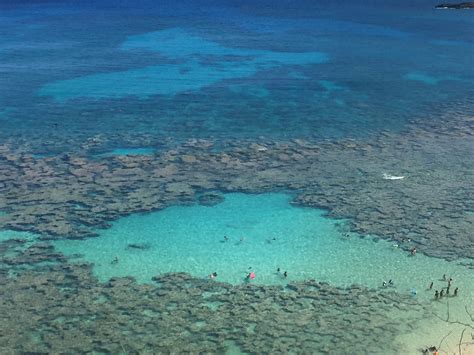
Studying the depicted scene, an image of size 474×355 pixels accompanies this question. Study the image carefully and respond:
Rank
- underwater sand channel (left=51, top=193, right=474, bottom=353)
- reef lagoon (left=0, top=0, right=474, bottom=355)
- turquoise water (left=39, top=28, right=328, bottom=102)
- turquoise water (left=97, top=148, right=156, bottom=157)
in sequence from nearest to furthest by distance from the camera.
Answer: reef lagoon (left=0, top=0, right=474, bottom=355)
underwater sand channel (left=51, top=193, right=474, bottom=353)
turquoise water (left=97, top=148, right=156, bottom=157)
turquoise water (left=39, top=28, right=328, bottom=102)

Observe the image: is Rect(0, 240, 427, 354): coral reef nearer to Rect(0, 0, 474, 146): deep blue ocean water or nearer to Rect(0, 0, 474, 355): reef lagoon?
Rect(0, 0, 474, 355): reef lagoon

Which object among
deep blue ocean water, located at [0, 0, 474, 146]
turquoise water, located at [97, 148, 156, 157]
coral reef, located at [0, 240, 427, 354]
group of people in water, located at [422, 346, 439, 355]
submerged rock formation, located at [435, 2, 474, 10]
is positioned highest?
submerged rock formation, located at [435, 2, 474, 10]

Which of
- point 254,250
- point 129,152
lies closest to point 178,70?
point 129,152

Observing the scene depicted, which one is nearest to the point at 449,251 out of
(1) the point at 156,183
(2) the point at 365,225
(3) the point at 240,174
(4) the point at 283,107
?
(2) the point at 365,225

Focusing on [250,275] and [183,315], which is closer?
[183,315]

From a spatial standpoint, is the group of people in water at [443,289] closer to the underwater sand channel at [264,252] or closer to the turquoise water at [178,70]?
the underwater sand channel at [264,252]

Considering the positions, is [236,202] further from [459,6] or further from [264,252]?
[459,6]

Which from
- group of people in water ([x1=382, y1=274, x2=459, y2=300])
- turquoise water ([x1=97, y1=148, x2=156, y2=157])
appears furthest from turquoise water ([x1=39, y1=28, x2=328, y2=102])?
group of people in water ([x1=382, y1=274, x2=459, y2=300])
